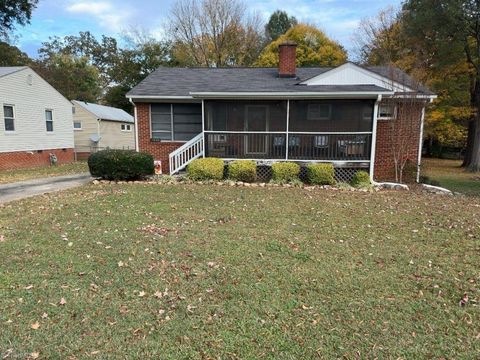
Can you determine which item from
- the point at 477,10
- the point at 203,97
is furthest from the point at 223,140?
the point at 477,10

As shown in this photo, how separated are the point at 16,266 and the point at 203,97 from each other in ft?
27.0

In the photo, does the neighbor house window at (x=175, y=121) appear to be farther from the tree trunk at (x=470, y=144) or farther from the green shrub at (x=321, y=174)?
the tree trunk at (x=470, y=144)

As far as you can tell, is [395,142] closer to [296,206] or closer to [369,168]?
[369,168]

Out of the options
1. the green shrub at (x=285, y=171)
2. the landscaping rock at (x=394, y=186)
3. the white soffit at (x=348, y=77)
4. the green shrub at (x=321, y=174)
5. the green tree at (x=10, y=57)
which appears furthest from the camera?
the green tree at (x=10, y=57)

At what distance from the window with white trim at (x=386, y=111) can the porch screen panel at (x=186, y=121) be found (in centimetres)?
655

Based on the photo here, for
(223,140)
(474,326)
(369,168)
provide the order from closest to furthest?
(474,326)
(369,168)
(223,140)

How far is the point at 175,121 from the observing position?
13023 mm

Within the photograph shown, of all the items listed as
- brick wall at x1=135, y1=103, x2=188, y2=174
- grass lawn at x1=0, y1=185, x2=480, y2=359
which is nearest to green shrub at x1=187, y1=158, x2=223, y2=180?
brick wall at x1=135, y1=103, x2=188, y2=174

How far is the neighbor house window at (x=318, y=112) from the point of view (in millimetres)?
12125

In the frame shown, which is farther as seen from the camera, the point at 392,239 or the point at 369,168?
the point at 369,168

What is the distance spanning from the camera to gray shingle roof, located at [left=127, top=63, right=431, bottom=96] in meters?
11.2

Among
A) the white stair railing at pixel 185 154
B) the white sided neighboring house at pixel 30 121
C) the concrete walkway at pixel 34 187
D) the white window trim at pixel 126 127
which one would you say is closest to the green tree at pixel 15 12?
the white sided neighboring house at pixel 30 121

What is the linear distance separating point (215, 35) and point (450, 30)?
20.7m

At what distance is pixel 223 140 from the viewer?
11.5m
